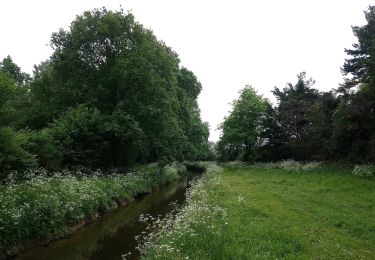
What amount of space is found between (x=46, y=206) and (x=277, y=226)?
1033 cm

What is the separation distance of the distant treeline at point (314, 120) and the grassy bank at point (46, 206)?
67.7 ft

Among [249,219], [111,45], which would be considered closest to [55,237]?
[249,219]

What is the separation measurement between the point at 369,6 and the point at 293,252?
41445mm

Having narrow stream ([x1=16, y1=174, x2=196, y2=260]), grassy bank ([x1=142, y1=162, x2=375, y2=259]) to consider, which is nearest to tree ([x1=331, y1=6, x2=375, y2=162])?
grassy bank ([x1=142, y1=162, x2=375, y2=259])

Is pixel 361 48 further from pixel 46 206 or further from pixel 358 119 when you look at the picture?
pixel 46 206

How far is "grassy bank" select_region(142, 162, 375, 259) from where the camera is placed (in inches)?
452

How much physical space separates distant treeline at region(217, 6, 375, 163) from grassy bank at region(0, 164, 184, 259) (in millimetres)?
20638

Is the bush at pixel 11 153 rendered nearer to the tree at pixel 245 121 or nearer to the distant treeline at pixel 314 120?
the distant treeline at pixel 314 120

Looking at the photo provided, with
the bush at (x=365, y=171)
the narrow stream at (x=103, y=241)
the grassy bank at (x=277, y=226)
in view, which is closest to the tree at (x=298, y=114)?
the bush at (x=365, y=171)

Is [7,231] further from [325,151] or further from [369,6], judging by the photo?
[369,6]

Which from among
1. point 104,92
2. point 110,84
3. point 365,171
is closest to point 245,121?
point 110,84

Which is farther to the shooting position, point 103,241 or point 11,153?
point 11,153

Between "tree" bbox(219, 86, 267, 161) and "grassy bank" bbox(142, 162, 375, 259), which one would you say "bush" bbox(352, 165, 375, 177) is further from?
"tree" bbox(219, 86, 267, 161)

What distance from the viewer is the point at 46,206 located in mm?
16375
